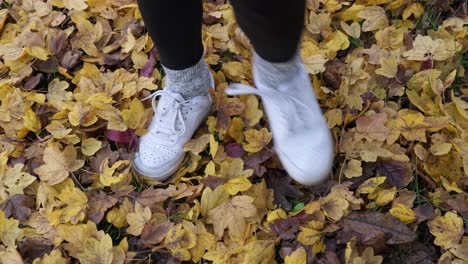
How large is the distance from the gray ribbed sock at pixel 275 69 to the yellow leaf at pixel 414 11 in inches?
23.6

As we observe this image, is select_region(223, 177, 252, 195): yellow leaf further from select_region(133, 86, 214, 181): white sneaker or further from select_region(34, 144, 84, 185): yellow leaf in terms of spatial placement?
select_region(34, 144, 84, 185): yellow leaf

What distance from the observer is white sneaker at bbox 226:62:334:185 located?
1.09 meters

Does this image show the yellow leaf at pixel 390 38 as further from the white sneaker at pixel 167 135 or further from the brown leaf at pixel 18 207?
the brown leaf at pixel 18 207

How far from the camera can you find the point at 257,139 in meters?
1.30

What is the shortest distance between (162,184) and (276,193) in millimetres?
287

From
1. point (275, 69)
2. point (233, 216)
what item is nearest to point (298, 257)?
point (233, 216)

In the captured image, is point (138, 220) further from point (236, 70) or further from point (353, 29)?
point (353, 29)

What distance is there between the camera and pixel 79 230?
3.93ft

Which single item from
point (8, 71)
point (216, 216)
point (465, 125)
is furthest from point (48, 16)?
point (465, 125)

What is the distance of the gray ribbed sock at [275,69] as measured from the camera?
40.7 inches

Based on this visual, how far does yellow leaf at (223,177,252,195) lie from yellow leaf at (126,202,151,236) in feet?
0.63

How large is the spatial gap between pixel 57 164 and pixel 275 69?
620mm

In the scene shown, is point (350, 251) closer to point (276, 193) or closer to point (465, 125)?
point (276, 193)

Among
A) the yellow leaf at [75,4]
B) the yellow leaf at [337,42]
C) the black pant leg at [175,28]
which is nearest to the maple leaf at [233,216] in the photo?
the black pant leg at [175,28]
